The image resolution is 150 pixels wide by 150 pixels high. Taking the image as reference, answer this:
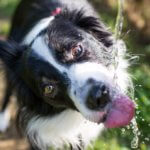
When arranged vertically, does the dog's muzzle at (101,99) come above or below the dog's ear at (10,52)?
above

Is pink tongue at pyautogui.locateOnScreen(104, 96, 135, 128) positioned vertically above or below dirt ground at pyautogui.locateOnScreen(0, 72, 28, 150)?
above

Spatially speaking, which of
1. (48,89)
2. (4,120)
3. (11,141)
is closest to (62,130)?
(48,89)

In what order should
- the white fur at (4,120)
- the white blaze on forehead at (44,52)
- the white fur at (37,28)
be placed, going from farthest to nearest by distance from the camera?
the white fur at (4,120) → the white fur at (37,28) → the white blaze on forehead at (44,52)

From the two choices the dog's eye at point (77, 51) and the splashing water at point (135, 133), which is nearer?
the dog's eye at point (77, 51)

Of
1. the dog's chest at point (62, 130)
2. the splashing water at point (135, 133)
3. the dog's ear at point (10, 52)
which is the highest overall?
the dog's ear at point (10, 52)

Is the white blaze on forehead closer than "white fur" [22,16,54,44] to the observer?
Yes

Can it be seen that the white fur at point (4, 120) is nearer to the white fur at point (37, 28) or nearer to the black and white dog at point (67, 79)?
the black and white dog at point (67, 79)

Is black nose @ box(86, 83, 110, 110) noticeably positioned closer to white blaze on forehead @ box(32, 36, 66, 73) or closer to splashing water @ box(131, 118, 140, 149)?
white blaze on forehead @ box(32, 36, 66, 73)

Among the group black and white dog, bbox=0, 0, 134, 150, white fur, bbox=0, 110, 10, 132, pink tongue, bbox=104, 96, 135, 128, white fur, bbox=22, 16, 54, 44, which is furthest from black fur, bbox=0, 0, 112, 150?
white fur, bbox=0, 110, 10, 132

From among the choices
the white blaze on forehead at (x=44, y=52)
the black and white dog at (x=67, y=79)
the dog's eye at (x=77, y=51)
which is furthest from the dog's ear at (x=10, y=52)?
the dog's eye at (x=77, y=51)
